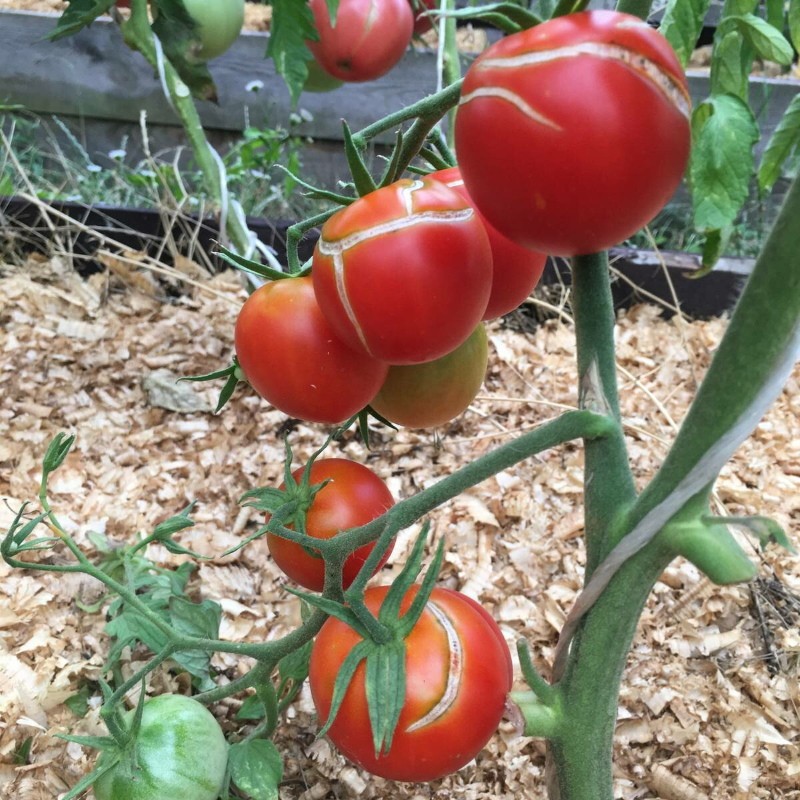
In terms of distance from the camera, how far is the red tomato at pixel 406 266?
394mm

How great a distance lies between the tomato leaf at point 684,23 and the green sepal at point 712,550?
250 mm

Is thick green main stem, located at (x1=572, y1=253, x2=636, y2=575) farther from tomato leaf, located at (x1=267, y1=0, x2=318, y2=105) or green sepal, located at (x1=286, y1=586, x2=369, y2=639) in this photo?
tomato leaf, located at (x1=267, y1=0, x2=318, y2=105)

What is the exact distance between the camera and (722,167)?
353 mm

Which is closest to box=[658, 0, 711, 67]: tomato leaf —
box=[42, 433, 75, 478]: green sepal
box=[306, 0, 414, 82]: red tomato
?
box=[42, 433, 75, 478]: green sepal

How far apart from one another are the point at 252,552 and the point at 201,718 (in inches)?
16.8

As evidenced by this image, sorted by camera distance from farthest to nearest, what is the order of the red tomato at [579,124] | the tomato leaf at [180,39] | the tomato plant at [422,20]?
the tomato plant at [422,20] → the tomato leaf at [180,39] → the red tomato at [579,124]

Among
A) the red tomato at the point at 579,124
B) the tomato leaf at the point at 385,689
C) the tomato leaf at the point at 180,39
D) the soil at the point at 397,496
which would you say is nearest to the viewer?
the red tomato at the point at 579,124

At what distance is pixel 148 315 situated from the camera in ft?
5.02

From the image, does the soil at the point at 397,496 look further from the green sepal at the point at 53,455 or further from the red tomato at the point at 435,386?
the green sepal at the point at 53,455

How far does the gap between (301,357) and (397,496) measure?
71cm

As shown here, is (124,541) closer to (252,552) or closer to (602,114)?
(252,552)

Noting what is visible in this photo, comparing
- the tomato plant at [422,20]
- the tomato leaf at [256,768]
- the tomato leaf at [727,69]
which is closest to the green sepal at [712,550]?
the tomato leaf at [727,69]

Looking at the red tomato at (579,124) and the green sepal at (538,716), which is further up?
the red tomato at (579,124)

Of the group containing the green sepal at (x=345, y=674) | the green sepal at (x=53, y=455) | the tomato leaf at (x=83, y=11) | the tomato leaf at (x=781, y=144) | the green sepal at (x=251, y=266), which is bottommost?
the green sepal at (x=53, y=455)
